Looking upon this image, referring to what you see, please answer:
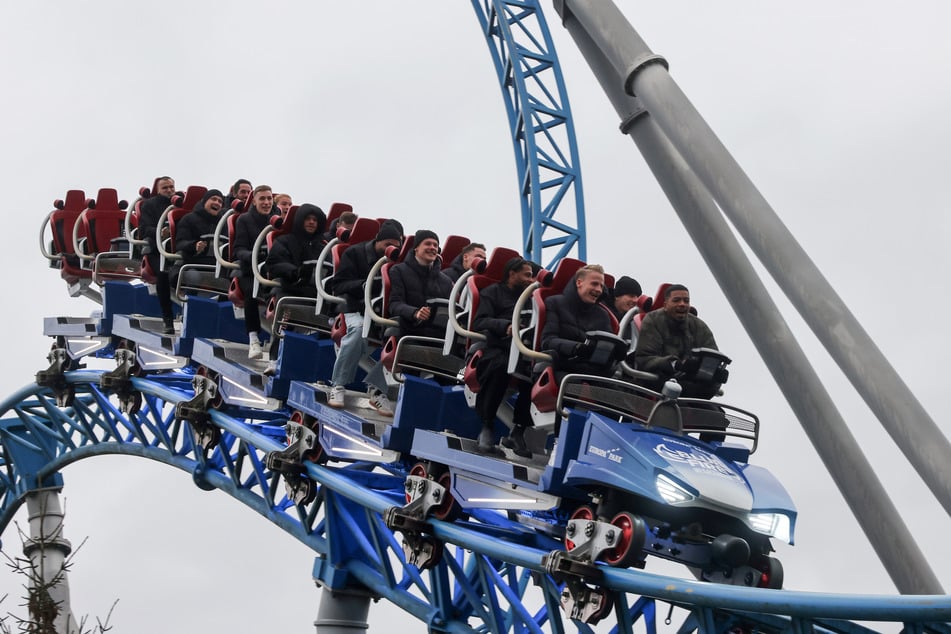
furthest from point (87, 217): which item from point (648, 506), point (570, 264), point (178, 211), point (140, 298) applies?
point (648, 506)

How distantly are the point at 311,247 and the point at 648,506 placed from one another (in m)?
4.27

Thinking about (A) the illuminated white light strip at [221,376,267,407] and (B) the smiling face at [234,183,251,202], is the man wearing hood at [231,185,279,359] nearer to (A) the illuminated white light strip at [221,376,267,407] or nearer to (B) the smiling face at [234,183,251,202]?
(A) the illuminated white light strip at [221,376,267,407]

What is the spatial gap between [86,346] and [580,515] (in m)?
8.07

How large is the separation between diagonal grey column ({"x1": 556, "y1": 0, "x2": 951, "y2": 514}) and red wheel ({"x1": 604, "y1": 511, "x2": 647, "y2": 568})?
115 cm

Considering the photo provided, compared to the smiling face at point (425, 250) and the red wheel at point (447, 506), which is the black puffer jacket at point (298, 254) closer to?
the smiling face at point (425, 250)

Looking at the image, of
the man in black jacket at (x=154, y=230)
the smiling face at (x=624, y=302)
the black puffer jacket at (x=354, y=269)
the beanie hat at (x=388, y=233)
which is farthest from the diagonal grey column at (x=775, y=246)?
the man in black jacket at (x=154, y=230)

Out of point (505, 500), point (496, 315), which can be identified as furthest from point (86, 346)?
point (505, 500)

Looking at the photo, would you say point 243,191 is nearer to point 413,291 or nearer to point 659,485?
point 413,291

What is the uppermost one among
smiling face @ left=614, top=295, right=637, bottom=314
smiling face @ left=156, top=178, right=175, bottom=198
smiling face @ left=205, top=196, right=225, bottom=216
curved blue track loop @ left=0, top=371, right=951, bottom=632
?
smiling face @ left=156, top=178, right=175, bottom=198

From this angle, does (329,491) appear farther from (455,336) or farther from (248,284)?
(455,336)

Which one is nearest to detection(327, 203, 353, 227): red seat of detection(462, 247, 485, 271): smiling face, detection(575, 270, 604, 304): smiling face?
detection(462, 247, 485, 271): smiling face

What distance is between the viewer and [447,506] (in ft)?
26.6

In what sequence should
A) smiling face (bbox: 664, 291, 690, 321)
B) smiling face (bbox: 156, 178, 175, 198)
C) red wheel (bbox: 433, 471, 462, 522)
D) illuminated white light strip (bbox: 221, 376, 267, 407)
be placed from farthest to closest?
smiling face (bbox: 156, 178, 175, 198) < illuminated white light strip (bbox: 221, 376, 267, 407) < red wheel (bbox: 433, 471, 462, 522) < smiling face (bbox: 664, 291, 690, 321)

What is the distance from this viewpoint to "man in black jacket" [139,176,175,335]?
39.8ft
